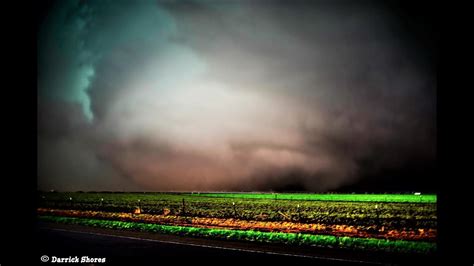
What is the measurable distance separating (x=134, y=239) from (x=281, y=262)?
8438 millimetres

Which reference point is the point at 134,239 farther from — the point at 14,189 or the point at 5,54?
the point at 5,54

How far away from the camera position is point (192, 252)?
13703 millimetres

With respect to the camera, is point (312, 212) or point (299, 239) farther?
point (312, 212)

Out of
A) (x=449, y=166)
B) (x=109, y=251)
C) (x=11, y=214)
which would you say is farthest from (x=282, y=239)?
(x=11, y=214)

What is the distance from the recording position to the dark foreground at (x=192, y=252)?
40.0 feet

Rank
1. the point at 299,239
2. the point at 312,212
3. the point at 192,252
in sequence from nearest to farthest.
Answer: the point at 192,252 → the point at 299,239 → the point at 312,212

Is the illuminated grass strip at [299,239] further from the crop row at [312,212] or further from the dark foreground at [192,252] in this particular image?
the crop row at [312,212]

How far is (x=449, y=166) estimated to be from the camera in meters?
9.08

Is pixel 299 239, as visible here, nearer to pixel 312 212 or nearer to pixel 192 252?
pixel 192 252

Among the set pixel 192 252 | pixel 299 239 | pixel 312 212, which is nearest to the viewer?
pixel 192 252

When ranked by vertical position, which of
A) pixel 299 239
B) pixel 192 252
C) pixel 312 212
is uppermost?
pixel 192 252

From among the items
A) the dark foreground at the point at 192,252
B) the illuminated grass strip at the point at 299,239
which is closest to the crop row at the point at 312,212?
the illuminated grass strip at the point at 299,239

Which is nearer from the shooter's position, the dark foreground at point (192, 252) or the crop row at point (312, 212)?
the dark foreground at point (192, 252)

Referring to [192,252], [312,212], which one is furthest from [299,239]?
[312,212]
